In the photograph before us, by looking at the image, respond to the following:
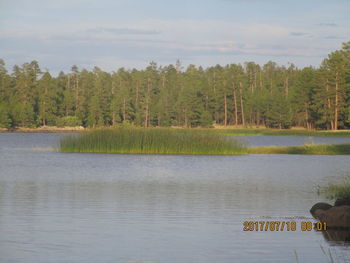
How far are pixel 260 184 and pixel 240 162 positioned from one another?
1134 centimetres

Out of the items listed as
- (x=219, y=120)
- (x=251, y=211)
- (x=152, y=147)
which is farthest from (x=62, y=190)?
(x=219, y=120)

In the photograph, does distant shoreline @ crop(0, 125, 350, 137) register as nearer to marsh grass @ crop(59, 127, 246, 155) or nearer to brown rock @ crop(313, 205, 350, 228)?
marsh grass @ crop(59, 127, 246, 155)

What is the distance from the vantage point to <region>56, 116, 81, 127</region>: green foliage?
107438 mm

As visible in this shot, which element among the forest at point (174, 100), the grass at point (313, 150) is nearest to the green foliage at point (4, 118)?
the forest at point (174, 100)

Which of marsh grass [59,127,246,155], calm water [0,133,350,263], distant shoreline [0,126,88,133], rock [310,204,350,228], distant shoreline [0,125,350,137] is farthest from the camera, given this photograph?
distant shoreline [0,126,88,133]

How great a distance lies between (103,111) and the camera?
112125mm

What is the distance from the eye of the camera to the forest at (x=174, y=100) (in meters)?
95.5

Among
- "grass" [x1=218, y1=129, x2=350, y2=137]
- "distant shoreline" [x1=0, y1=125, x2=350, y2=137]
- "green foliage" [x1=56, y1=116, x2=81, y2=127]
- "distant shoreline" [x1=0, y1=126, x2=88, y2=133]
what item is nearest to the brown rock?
"distant shoreline" [x1=0, y1=125, x2=350, y2=137]

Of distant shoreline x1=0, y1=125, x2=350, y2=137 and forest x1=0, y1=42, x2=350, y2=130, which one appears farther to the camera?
forest x1=0, y1=42, x2=350, y2=130

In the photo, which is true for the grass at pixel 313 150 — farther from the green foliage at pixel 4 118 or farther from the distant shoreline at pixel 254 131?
the green foliage at pixel 4 118

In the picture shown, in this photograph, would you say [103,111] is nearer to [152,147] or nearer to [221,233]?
Answer: [152,147]

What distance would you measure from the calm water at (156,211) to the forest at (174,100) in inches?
2519

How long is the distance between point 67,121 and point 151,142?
225 feet
